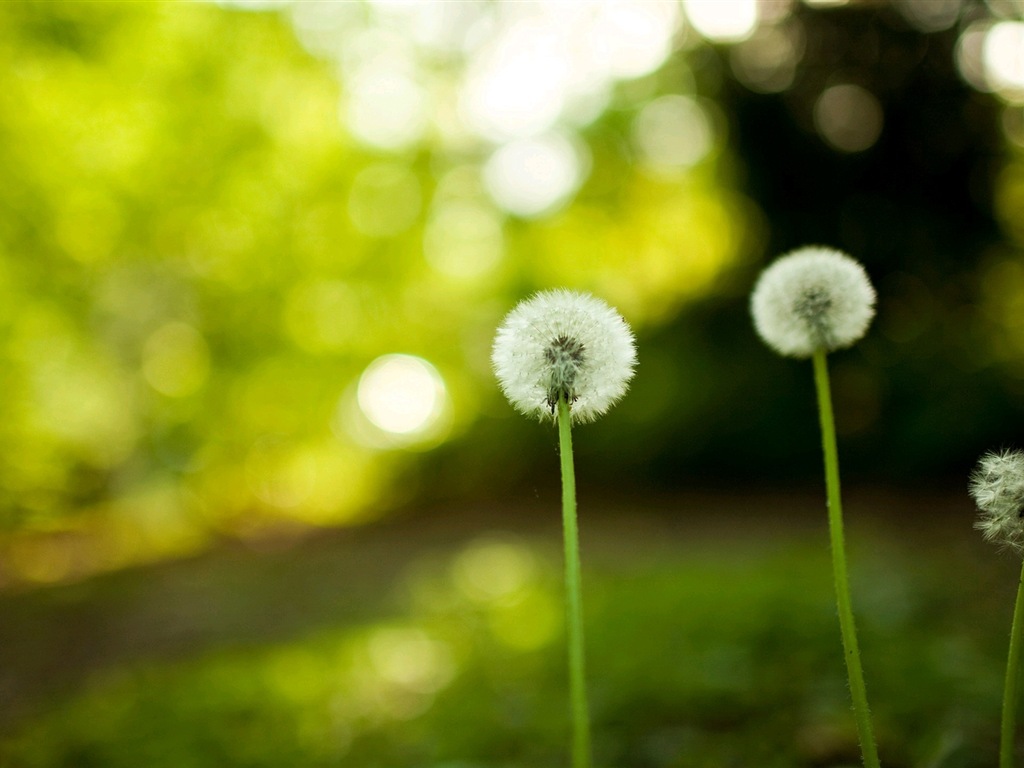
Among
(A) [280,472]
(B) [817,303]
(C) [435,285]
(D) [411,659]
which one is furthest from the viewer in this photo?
(C) [435,285]

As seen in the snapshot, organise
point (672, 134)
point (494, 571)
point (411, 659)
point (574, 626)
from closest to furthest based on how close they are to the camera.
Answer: point (574, 626), point (411, 659), point (494, 571), point (672, 134)

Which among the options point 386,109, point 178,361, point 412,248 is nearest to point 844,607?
point 178,361

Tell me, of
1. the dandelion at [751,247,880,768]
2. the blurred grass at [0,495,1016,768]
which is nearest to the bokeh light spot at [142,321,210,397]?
the blurred grass at [0,495,1016,768]

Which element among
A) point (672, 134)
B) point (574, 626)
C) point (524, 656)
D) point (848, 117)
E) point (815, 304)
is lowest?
point (574, 626)

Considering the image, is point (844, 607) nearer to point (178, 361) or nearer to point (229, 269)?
point (229, 269)

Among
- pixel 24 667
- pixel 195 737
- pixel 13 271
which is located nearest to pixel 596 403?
pixel 195 737

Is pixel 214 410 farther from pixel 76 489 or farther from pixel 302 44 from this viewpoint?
pixel 302 44
